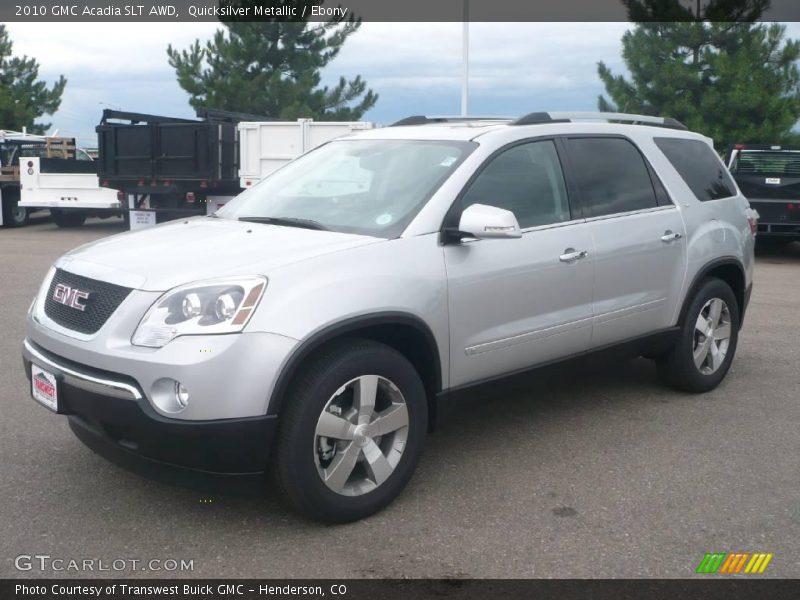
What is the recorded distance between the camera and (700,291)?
589 cm

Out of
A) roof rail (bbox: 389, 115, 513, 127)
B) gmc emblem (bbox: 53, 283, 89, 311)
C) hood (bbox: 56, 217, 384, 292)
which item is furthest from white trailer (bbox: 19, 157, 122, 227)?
gmc emblem (bbox: 53, 283, 89, 311)

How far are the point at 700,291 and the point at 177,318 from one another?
3.68 m

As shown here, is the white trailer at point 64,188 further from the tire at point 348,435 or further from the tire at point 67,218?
the tire at point 348,435

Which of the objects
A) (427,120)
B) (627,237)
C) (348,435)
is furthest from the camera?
(427,120)

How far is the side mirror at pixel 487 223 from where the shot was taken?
162 inches

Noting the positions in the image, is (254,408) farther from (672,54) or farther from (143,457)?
(672,54)

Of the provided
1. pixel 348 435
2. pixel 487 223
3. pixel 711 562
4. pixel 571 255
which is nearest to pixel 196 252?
pixel 348 435

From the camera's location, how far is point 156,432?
3508 millimetres

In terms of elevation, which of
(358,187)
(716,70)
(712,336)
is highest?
(716,70)

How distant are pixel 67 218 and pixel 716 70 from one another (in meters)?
16.0

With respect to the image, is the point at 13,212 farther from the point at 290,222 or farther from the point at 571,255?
the point at 571,255

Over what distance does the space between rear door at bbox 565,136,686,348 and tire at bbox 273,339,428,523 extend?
1.52 metres

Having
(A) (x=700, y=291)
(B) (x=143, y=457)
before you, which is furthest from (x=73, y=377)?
(A) (x=700, y=291)

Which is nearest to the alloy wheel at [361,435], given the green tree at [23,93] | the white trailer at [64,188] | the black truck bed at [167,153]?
the black truck bed at [167,153]
